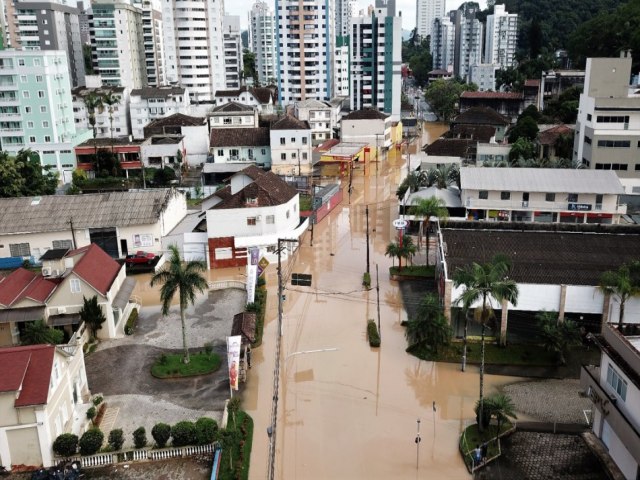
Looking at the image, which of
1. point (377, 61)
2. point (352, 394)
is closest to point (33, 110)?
point (352, 394)

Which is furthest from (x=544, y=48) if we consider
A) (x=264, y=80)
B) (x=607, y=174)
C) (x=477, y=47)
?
(x=607, y=174)

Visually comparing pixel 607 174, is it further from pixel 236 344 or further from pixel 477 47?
pixel 477 47

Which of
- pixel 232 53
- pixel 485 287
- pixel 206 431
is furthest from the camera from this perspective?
pixel 232 53

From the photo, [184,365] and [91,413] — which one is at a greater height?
[91,413]

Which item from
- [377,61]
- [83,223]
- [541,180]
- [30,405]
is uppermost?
[377,61]

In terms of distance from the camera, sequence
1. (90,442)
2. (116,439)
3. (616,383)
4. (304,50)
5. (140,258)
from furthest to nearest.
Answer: (304,50)
(140,258)
(116,439)
(90,442)
(616,383)

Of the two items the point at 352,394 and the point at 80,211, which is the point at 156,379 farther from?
the point at 80,211

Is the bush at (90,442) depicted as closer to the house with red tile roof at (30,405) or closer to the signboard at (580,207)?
the house with red tile roof at (30,405)
